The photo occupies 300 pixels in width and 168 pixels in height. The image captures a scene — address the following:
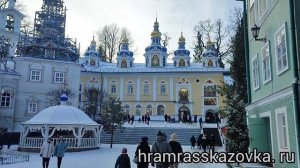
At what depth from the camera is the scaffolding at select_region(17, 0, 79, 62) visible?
39.0 metres

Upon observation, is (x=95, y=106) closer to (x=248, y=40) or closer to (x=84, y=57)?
(x=84, y=57)

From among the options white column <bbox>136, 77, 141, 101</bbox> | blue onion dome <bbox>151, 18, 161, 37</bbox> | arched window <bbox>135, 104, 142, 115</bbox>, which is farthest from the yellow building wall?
blue onion dome <bbox>151, 18, 161, 37</bbox>

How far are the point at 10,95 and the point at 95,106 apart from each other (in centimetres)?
1063

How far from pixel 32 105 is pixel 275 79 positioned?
3171 cm

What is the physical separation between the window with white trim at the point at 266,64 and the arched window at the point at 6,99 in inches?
1182

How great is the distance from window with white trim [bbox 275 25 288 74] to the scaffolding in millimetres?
33127

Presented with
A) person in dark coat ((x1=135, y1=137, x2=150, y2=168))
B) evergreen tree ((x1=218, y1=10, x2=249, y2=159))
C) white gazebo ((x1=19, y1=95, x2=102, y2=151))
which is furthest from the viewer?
white gazebo ((x1=19, y1=95, x2=102, y2=151))

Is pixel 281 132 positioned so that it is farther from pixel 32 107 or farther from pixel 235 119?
pixel 32 107

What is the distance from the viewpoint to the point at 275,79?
1157 centimetres

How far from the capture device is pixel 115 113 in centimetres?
2731

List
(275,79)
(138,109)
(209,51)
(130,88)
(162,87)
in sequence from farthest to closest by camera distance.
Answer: (130,88), (162,87), (138,109), (209,51), (275,79)

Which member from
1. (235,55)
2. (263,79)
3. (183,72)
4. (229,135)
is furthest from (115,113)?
(183,72)

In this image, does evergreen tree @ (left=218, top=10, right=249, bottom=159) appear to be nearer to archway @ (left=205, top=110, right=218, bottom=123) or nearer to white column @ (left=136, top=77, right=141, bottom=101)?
archway @ (left=205, top=110, right=218, bottom=123)

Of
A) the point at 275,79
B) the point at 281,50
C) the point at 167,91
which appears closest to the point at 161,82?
the point at 167,91
